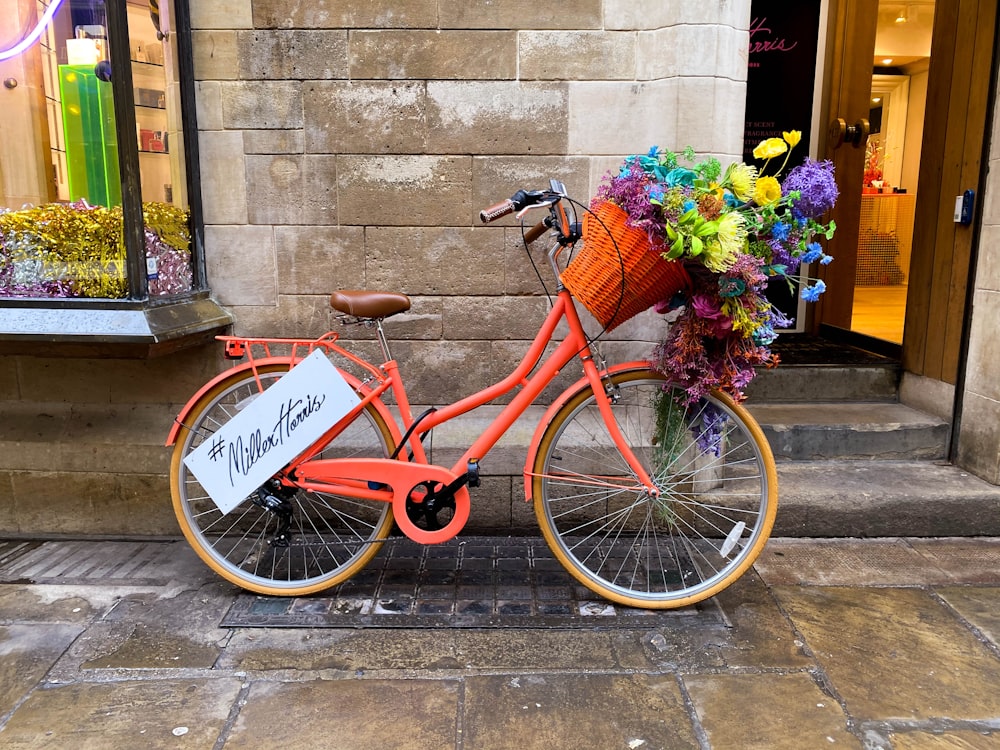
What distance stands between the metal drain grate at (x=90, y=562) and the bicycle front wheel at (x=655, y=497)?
188 centimetres

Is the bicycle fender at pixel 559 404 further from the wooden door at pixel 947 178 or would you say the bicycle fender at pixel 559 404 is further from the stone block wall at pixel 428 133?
the wooden door at pixel 947 178

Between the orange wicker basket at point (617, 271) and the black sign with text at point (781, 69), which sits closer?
the orange wicker basket at point (617, 271)

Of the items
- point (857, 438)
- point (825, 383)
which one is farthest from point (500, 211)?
point (825, 383)

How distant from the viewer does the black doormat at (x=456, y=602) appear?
3078 mm

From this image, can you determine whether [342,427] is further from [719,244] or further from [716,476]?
[716,476]

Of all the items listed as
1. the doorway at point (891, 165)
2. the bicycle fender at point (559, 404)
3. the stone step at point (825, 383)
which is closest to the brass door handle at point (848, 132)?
the doorway at point (891, 165)

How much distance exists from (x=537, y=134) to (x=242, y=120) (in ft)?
4.82

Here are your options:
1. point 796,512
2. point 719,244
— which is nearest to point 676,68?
point 719,244

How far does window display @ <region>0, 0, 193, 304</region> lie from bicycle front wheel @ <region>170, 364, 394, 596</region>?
0.73m

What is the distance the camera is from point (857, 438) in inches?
170

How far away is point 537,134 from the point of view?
3.74m

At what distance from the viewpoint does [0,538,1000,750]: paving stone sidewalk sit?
2441 mm

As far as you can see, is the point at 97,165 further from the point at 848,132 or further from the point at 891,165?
the point at 891,165

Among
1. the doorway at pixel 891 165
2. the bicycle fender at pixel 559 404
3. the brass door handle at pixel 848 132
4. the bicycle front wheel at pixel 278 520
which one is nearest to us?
the bicycle fender at pixel 559 404
